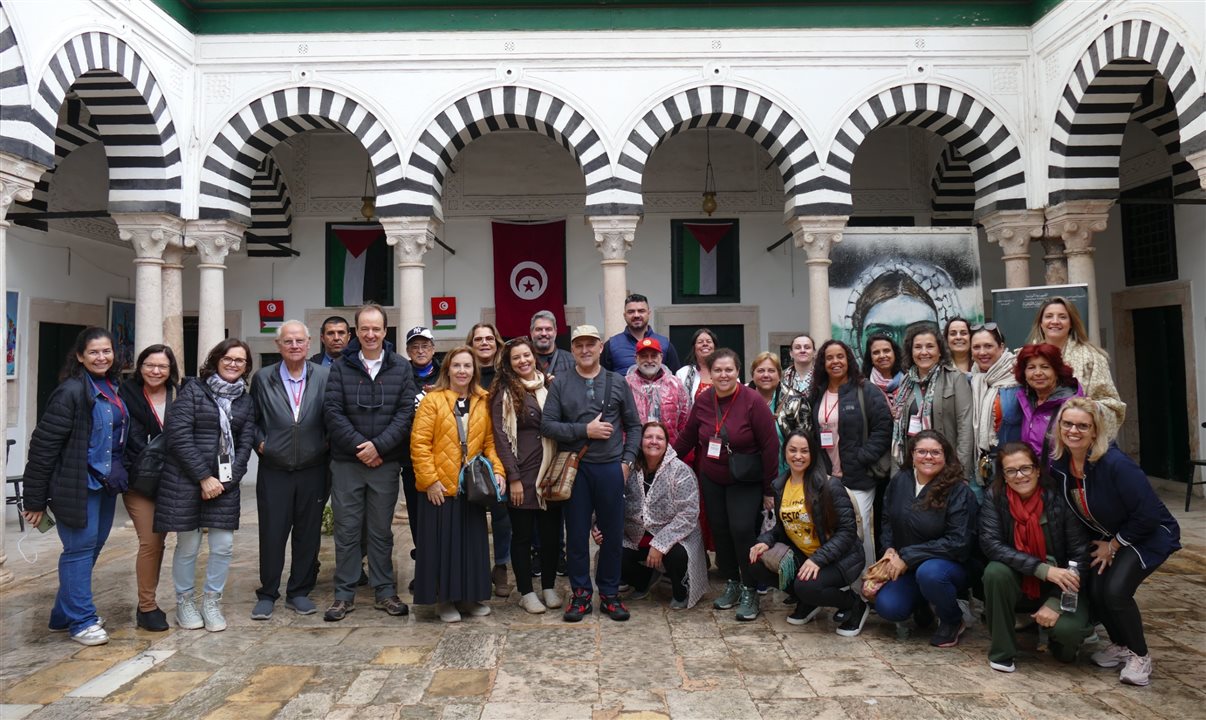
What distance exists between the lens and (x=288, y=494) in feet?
13.6

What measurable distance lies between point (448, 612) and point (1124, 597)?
3.13 m

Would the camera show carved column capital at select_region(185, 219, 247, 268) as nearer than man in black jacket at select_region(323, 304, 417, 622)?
No

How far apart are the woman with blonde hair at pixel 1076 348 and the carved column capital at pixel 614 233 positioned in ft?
14.6

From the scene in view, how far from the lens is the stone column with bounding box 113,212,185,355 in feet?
24.7

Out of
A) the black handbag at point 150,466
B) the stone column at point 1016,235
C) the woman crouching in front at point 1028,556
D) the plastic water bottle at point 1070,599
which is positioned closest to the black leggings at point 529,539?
the black handbag at point 150,466

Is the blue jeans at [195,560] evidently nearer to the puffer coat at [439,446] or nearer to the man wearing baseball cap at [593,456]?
the puffer coat at [439,446]

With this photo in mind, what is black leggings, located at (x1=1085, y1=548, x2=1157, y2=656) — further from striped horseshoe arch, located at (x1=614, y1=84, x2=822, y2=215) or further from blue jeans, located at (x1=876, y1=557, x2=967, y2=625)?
striped horseshoe arch, located at (x1=614, y1=84, x2=822, y2=215)

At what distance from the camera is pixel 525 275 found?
10438mm

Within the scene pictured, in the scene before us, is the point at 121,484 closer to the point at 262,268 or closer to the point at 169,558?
the point at 169,558

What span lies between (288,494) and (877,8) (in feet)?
24.6

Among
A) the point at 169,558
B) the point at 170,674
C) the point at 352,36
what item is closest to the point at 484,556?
the point at 170,674

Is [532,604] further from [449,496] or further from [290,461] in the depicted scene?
[290,461]

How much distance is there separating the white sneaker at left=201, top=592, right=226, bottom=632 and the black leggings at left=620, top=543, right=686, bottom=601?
83.4 inches

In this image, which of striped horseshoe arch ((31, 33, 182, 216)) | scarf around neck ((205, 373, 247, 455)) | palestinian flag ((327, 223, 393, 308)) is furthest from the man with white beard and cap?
palestinian flag ((327, 223, 393, 308))
